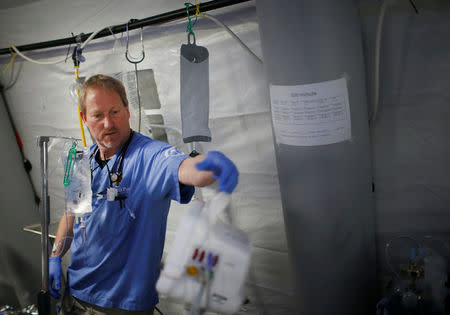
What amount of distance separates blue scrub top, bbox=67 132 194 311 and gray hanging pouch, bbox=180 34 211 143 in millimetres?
113

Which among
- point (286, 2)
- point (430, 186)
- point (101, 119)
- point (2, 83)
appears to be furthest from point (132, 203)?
point (2, 83)

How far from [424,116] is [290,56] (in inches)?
21.3

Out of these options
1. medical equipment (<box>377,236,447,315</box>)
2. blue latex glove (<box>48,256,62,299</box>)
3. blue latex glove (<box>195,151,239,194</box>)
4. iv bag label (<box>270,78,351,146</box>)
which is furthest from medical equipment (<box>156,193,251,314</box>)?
blue latex glove (<box>48,256,62,299</box>)

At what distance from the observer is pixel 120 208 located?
41.5 inches

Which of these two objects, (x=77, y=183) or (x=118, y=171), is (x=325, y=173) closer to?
(x=118, y=171)

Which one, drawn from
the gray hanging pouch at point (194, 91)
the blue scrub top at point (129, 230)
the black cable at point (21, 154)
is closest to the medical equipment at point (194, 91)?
the gray hanging pouch at point (194, 91)

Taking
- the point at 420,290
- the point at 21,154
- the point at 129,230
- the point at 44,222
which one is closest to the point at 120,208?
the point at 129,230

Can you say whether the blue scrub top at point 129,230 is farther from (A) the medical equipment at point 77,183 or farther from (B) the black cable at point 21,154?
(B) the black cable at point 21,154

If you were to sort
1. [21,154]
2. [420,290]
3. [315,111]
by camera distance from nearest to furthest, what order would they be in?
[315,111] < [420,290] < [21,154]

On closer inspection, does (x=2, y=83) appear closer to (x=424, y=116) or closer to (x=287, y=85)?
(x=287, y=85)

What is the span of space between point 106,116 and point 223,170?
1.83 feet

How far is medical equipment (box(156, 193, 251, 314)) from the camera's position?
1.96 ft

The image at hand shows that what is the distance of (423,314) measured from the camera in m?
0.93

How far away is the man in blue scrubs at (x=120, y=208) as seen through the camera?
1.02 meters
